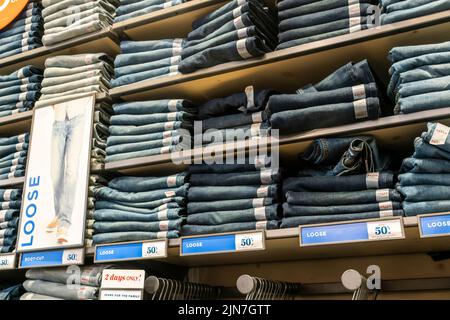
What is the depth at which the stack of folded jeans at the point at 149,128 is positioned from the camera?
196 cm

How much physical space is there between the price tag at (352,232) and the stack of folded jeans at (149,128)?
2.21 feet

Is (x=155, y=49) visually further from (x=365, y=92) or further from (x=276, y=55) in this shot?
(x=365, y=92)

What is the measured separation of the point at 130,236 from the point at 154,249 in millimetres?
159

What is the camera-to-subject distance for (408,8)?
5.30ft

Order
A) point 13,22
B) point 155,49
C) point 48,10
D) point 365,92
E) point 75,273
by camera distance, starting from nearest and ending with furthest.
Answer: point 365,92, point 75,273, point 155,49, point 48,10, point 13,22

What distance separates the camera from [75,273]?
6.40 ft

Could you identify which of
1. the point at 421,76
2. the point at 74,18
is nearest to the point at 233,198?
the point at 421,76

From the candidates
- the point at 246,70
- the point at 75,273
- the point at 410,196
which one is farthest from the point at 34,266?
the point at 410,196

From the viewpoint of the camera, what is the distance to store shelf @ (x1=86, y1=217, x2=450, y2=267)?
1585mm

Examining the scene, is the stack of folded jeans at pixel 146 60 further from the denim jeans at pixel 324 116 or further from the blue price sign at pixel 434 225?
the blue price sign at pixel 434 225

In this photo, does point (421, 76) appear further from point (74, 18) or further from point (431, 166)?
point (74, 18)

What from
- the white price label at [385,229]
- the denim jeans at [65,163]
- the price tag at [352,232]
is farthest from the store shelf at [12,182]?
the white price label at [385,229]

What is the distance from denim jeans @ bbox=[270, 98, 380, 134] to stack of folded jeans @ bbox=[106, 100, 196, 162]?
0.43 metres

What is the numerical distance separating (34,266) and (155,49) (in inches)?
42.2
